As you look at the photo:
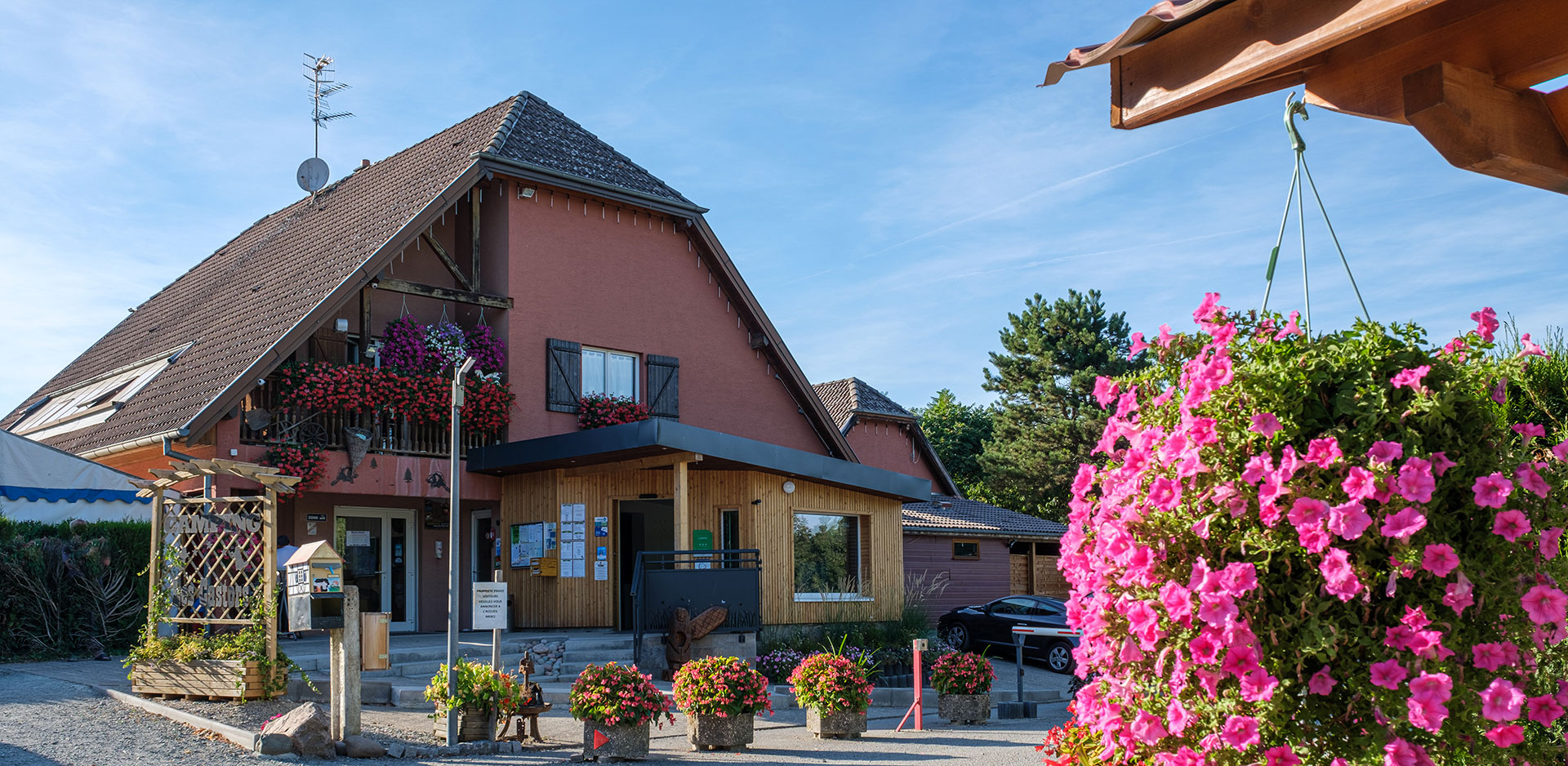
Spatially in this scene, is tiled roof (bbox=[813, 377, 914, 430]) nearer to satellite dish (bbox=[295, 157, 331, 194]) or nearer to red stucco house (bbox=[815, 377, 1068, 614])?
red stucco house (bbox=[815, 377, 1068, 614])

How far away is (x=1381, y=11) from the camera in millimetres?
2660

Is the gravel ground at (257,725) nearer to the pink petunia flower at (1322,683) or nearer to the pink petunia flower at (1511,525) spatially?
the pink petunia flower at (1322,683)

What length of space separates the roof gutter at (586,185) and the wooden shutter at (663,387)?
2498 mm

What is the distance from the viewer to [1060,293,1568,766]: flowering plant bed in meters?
2.80

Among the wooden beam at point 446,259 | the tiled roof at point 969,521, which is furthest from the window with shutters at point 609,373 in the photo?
the tiled roof at point 969,521

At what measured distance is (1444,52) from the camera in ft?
10.1

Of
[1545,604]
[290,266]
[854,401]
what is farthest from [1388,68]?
[854,401]

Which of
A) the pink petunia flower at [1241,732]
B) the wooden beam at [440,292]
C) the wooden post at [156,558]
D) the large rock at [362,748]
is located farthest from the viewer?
the wooden beam at [440,292]

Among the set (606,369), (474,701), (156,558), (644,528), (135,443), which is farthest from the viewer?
(644,528)

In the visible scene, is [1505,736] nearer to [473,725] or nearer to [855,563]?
[473,725]

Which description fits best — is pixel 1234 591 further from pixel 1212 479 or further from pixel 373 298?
pixel 373 298

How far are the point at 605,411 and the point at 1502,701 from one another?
1745 cm

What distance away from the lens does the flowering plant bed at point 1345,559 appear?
280 centimetres

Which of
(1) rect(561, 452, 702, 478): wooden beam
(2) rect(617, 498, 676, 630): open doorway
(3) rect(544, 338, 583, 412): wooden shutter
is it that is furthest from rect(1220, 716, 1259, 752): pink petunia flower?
(2) rect(617, 498, 676, 630): open doorway
